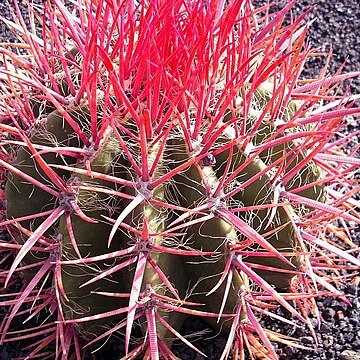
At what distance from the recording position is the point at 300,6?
2.30 metres

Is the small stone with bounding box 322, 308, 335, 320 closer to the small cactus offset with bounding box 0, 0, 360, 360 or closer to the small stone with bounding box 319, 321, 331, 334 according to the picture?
the small stone with bounding box 319, 321, 331, 334

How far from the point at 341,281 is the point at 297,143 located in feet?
1.53

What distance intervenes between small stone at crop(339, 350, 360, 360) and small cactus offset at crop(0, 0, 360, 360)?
0.27 metres

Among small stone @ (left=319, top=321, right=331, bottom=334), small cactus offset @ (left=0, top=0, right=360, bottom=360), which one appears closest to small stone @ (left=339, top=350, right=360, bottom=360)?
small stone @ (left=319, top=321, right=331, bottom=334)

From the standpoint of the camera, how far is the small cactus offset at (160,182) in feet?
3.42

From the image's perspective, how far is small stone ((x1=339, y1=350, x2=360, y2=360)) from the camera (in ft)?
4.59

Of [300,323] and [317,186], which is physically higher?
[317,186]

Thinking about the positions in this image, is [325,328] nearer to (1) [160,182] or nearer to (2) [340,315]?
(2) [340,315]

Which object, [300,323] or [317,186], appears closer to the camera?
[317,186]

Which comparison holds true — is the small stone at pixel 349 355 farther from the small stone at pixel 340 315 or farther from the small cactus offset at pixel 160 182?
the small cactus offset at pixel 160 182

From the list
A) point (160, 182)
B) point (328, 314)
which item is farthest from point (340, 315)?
point (160, 182)

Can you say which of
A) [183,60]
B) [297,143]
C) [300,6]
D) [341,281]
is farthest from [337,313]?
[300,6]

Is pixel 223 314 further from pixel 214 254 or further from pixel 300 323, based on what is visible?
pixel 300 323

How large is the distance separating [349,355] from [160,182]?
631 mm
